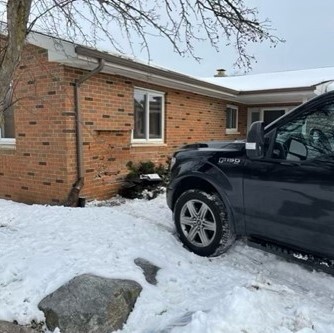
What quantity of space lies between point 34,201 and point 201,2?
4817 millimetres

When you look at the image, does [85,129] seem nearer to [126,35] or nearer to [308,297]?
[126,35]

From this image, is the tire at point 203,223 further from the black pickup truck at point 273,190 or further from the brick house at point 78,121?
the brick house at point 78,121

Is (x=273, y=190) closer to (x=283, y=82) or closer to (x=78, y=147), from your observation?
(x=78, y=147)

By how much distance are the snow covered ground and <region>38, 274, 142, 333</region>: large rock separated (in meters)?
0.09

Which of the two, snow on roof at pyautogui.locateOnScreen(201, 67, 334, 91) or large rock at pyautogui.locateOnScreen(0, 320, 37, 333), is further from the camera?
snow on roof at pyautogui.locateOnScreen(201, 67, 334, 91)

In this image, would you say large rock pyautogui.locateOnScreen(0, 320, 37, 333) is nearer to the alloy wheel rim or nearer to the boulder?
the boulder

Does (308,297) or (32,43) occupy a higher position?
(32,43)

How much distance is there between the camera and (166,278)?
3768mm

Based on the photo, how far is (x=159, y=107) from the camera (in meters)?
9.62

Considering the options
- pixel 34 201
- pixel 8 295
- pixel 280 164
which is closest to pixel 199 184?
pixel 280 164

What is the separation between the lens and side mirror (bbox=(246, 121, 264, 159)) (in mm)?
3730

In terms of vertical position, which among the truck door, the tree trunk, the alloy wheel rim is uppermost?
the tree trunk

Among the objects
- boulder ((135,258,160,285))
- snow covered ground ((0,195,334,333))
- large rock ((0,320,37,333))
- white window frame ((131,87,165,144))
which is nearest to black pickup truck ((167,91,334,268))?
snow covered ground ((0,195,334,333))

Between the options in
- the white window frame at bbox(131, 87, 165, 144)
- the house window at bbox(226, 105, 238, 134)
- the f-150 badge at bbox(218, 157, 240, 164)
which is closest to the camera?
the f-150 badge at bbox(218, 157, 240, 164)
